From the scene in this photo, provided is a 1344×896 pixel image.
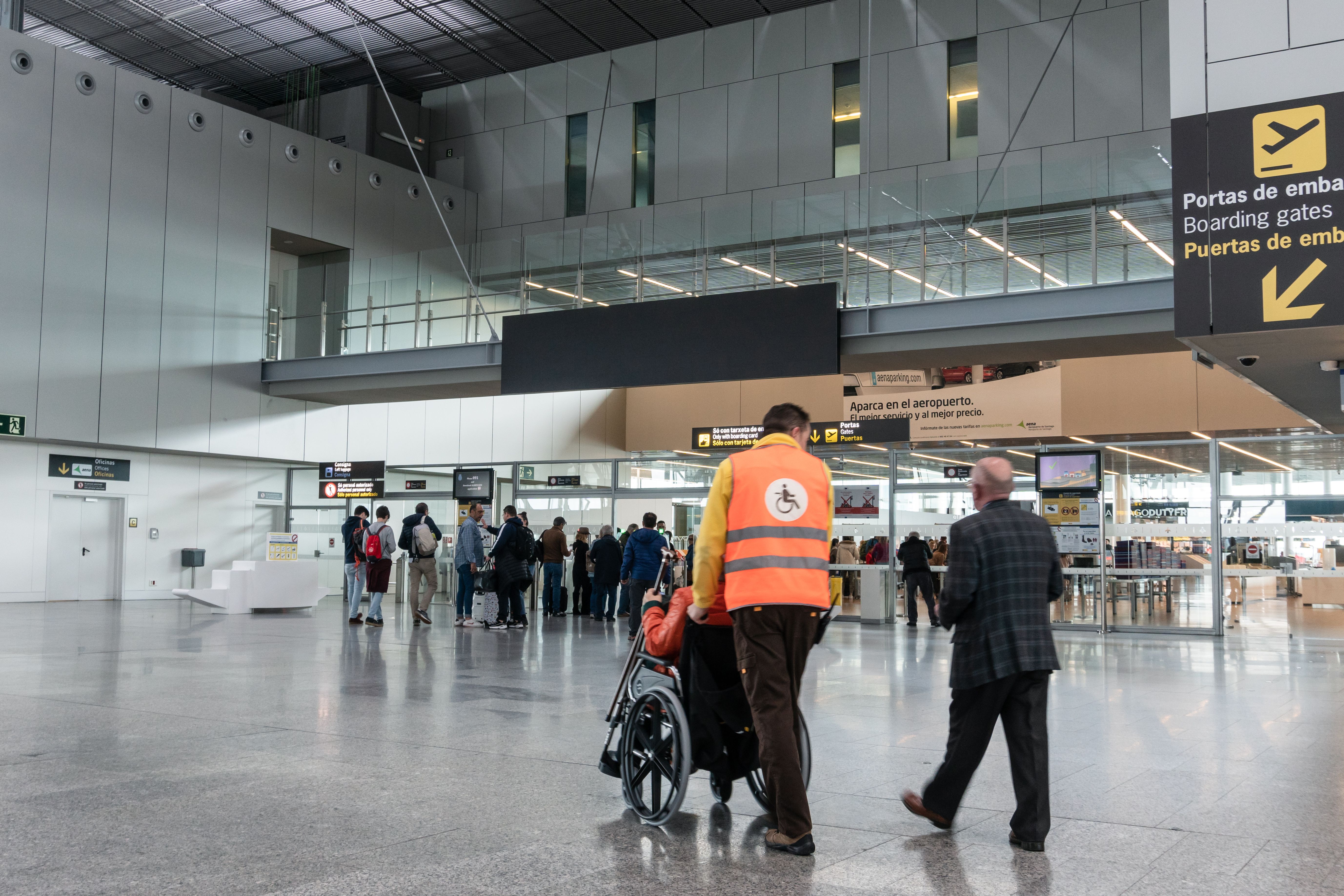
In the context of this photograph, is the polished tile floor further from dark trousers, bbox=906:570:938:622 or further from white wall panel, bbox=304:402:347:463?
white wall panel, bbox=304:402:347:463

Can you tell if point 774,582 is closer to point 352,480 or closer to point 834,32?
point 352,480

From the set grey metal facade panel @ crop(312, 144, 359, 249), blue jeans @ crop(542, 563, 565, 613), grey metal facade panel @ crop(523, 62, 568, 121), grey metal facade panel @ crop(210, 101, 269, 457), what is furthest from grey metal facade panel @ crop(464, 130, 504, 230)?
blue jeans @ crop(542, 563, 565, 613)

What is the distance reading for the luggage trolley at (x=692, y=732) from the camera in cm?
437

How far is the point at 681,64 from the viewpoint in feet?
85.1

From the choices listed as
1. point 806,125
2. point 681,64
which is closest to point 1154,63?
point 806,125

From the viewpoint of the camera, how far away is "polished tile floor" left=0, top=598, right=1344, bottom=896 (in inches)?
147

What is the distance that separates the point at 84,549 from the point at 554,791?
61.4ft

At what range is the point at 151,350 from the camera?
20859 mm

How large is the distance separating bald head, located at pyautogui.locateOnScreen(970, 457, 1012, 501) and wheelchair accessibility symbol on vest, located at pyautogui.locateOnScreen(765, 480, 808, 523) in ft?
2.20

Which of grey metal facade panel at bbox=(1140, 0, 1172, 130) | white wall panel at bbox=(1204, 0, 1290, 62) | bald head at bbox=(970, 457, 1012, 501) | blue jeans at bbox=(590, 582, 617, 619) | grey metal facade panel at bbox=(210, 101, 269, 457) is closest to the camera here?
bald head at bbox=(970, 457, 1012, 501)

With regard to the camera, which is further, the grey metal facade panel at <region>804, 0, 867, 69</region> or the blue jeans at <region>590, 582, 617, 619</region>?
the grey metal facade panel at <region>804, 0, 867, 69</region>

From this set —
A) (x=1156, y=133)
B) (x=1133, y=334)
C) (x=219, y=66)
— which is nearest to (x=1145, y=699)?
(x=1133, y=334)

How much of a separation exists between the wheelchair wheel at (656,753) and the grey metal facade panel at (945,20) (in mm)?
21361

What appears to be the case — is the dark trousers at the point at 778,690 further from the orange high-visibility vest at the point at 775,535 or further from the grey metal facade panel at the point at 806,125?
the grey metal facade panel at the point at 806,125
